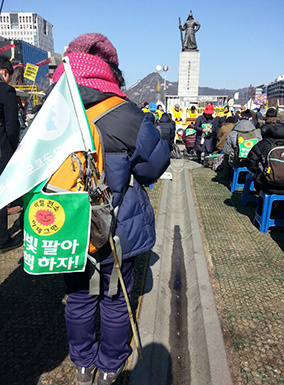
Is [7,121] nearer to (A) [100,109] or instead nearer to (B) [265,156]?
(A) [100,109]

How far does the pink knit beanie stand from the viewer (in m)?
1.92

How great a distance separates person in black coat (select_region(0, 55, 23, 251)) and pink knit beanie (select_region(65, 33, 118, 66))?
6.53 ft

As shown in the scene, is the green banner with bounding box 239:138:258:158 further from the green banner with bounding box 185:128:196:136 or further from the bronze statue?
the bronze statue

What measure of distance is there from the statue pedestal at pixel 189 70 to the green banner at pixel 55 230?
2857 cm

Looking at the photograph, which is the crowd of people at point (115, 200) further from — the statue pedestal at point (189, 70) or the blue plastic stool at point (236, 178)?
the statue pedestal at point (189, 70)

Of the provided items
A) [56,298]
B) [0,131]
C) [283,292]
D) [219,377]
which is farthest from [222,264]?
[0,131]

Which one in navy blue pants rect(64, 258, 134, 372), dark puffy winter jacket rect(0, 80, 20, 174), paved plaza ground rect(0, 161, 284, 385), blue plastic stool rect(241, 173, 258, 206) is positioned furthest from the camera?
blue plastic stool rect(241, 173, 258, 206)

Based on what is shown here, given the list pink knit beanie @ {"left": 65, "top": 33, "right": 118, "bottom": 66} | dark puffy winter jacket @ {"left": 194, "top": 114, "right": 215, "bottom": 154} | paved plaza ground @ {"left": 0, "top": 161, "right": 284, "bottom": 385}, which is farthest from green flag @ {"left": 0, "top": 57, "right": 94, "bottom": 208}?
dark puffy winter jacket @ {"left": 194, "top": 114, "right": 215, "bottom": 154}

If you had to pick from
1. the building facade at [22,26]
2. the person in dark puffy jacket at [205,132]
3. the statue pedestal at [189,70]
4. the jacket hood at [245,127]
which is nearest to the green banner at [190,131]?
the person in dark puffy jacket at [205,132]

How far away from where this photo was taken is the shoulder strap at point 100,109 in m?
1.77

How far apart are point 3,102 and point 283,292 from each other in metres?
3.68

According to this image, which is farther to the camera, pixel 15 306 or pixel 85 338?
pixel 15 306

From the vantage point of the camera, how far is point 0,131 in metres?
A: 3.80

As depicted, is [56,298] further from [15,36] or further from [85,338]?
[15,36]
